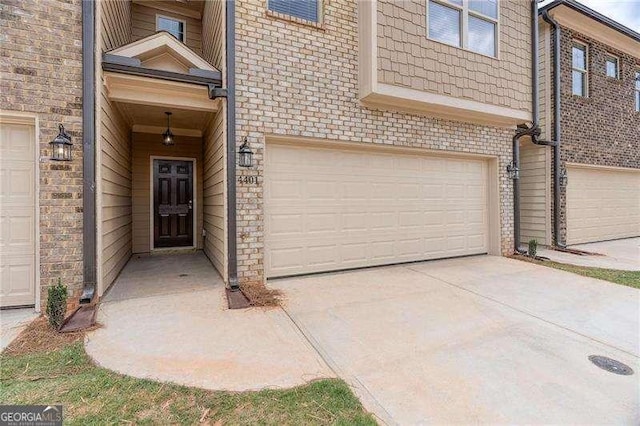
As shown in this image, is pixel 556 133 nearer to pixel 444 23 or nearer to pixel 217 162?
pixel 444 23

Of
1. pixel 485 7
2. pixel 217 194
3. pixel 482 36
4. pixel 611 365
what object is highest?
pixel 485 7

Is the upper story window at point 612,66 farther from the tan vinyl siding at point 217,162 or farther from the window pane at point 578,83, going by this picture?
the tan vinyl siding at point 217,162

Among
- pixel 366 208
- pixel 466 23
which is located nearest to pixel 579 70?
pixel 466 23

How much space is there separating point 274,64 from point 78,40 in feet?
8.40

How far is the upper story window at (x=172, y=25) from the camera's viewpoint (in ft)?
25.0

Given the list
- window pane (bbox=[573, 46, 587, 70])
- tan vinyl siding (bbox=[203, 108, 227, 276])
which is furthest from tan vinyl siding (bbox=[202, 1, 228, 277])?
window pane (bbox=[573, 46, 587, 70])

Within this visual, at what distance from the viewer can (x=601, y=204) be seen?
9.81 metres

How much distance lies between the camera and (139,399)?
216 centimetres

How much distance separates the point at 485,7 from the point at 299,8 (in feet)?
13.4

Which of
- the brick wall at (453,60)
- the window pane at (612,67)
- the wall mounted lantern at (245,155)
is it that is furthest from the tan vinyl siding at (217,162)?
the window pane at (612,67)

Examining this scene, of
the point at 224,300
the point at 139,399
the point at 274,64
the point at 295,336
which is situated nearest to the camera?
the point at 139,399

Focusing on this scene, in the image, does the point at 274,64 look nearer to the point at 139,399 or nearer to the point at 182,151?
the point at 182,151

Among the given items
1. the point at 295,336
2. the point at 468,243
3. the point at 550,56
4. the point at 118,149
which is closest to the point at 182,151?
the point at 118,149

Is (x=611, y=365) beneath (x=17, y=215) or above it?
beneath
